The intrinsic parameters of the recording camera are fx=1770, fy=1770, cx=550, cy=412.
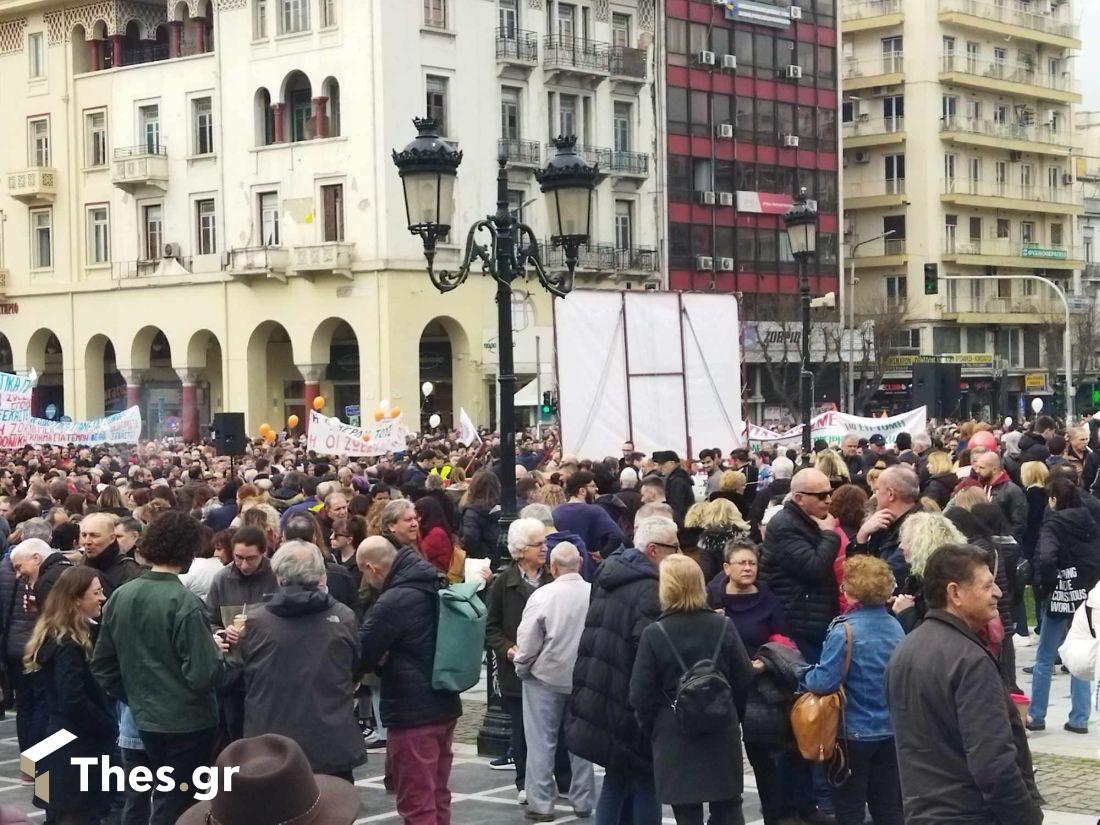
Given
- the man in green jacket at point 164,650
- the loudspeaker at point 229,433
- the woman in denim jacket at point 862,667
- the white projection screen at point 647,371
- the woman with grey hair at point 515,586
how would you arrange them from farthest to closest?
1. the loudspeaker at point 229,433
2. the white projection screen at point 647,371
3. the woman with grey hair at point 515,586
4. the woman in denim jacket at point 862,667
5. the man in green jacket at point 164,650

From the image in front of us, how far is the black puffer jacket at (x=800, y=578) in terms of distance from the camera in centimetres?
1011

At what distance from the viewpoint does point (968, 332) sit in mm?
71500

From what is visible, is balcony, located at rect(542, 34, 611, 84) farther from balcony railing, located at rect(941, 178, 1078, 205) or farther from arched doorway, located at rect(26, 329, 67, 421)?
balcony railing, located at rect(941, 178, 1078, 205)

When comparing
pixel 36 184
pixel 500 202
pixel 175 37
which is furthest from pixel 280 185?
pixel 500 202

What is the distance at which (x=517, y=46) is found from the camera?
52062mm

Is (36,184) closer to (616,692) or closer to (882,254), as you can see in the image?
(882,254)

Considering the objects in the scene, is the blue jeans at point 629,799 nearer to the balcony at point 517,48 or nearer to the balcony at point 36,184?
the balcony at point 517,48

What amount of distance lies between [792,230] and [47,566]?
1374 centimetres

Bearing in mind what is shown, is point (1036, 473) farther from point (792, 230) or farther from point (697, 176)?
point (697, 176)

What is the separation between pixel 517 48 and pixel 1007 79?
95.7ft

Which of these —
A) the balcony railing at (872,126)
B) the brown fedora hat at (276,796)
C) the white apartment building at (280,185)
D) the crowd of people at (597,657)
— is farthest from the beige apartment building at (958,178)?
the brown fedora hat at (276,796)

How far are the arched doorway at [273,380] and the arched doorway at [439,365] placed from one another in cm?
389

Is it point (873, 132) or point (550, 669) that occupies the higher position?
point (873, 132)

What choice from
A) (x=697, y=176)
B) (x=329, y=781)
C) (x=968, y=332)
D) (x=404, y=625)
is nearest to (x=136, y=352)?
(x=697, y=176)
